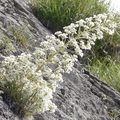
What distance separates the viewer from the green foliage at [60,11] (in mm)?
6301

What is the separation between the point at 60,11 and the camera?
21.8 feet

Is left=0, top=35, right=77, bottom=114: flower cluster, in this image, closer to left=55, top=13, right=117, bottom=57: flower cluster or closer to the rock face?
left=55, top=13, right=117, bottom=57: flower cluster

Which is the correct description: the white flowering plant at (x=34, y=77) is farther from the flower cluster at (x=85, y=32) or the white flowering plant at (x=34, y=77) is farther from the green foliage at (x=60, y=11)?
the green foliage at (x=60, y=11)

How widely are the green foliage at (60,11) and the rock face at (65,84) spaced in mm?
389

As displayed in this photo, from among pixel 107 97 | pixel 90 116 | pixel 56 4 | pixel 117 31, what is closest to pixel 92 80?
pixel 107 97

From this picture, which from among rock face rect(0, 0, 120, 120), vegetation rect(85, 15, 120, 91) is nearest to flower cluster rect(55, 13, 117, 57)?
rock face rect(0, 0, 120, 120)

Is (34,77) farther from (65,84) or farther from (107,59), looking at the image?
(107,59)

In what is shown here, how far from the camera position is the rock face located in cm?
449

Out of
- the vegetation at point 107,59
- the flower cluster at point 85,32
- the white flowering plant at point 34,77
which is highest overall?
the vegetation at point 107,59

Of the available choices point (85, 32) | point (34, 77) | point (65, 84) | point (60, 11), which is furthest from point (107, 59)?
point (34, 77)

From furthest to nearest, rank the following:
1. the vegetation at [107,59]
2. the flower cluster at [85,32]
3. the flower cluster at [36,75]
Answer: the vegetation at [107,59], the flower cluster at [85,32], the flower cluster at [36,75]

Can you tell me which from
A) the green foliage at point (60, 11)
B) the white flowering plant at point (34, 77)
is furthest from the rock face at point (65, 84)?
the green foliage at point (60, 11)

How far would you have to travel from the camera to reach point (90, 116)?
15.5 ft

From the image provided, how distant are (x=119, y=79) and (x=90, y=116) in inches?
64.3
